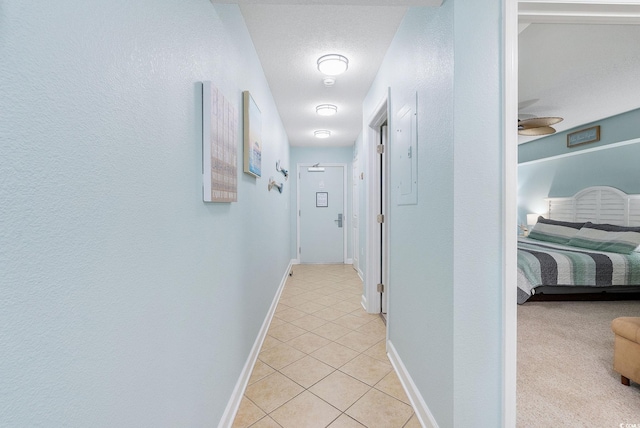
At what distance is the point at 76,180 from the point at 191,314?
708 millimetres

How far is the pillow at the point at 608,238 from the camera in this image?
3.44 m

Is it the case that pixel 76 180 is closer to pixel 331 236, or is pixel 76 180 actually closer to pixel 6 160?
pixel 6 160

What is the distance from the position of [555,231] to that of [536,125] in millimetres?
1916

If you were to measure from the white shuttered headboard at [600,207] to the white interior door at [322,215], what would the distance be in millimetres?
3860

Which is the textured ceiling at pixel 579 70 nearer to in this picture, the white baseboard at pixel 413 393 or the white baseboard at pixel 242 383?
the white baseboard at pixel 413 393

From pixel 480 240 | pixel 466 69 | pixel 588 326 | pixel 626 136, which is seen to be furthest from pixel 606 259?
pixel 466 69

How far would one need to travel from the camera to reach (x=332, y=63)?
7.73 feet

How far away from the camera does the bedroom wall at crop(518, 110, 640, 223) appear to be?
3947mm

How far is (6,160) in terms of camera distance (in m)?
0.44

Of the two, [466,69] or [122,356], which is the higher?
[466,69]

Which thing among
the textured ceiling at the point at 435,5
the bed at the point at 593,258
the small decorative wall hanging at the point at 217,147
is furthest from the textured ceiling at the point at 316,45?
the bed at the point at 593,258

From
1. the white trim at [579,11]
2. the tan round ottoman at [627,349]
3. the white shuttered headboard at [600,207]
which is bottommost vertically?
the tan round ottoman at [627,349]

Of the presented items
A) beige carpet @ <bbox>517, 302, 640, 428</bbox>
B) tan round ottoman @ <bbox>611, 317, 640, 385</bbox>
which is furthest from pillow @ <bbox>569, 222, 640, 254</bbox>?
tan round ottoman @ <bbox>611, 317, 640, 385</bbox>

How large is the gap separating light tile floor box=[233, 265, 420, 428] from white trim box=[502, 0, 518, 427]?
58cm
